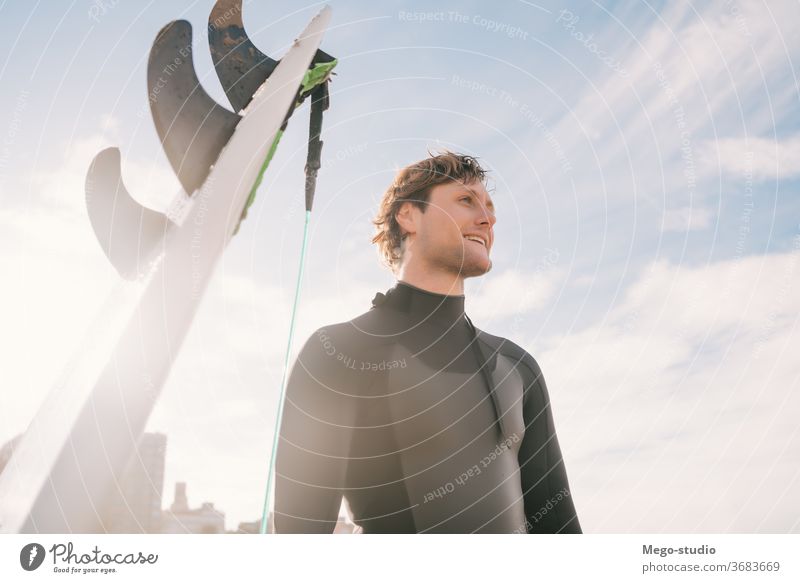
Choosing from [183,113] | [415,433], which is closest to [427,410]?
[415,433]

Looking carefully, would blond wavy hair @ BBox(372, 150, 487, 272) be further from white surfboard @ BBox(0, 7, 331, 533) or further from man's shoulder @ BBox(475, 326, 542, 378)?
white surfboard @ BBox(0, 7, 331, 533)

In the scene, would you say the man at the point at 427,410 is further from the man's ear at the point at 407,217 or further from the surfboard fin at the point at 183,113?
the surfboard fin at the point at 183,113

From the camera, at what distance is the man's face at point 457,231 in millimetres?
2875

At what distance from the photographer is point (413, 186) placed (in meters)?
3.17

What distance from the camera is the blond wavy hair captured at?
3.13 meters

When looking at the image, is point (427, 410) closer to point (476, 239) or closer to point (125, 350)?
point (476, 239)

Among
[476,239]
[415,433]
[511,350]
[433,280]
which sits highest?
[476,239]

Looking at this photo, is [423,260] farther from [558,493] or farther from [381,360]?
[558,493]

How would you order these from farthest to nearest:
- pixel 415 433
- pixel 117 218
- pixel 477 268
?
pixel 477 268
pixel 415 433
pixel 117 218

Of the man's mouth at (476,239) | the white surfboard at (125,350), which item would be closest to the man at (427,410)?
the man's mouth at (476,239)

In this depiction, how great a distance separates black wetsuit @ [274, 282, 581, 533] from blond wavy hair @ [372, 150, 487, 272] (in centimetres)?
35

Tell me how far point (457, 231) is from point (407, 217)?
1.08 ft
